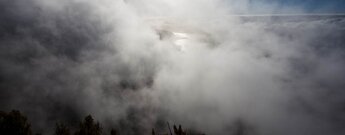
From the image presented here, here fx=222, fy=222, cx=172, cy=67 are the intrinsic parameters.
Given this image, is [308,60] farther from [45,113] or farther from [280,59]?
[45,113]

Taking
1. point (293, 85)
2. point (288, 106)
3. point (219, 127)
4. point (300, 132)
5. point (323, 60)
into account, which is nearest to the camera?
point (300, 132)

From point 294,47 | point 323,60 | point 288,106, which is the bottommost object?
point 288,106

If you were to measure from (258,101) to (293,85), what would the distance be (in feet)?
43.5

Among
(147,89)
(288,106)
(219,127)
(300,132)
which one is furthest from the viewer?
(147,89)

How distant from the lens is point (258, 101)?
5591 cm

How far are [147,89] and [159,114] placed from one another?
882 cm

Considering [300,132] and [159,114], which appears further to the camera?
[159,114]

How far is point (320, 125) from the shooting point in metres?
45.0

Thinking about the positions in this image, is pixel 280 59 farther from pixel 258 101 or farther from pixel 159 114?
pixel 159 114

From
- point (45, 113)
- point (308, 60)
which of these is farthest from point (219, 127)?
point (308, 60)

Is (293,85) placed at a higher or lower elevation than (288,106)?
higher

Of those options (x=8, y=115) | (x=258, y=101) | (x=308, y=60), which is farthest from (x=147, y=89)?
(x=308, y=60)

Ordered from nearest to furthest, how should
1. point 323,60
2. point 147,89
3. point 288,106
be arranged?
point 288,106, point 147,89, point 323,60

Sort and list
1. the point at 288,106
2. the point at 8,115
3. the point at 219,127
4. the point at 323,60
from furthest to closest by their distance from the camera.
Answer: the point at 323,60, the point at 288,106, the point at 219,127, the point at 8,115
